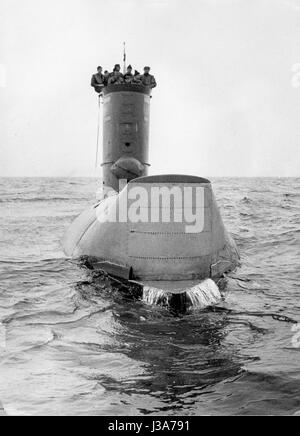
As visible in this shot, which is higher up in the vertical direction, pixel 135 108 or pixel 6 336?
pixel 135 108

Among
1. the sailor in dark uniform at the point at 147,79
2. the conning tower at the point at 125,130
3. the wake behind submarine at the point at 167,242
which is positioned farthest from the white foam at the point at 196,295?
the sailor in dark uniform at the point at 147,79

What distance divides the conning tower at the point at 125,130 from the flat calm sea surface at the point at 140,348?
3680 millimetres

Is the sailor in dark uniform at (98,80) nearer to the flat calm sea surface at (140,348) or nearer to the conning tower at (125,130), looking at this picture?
the conning tower at (125,130)

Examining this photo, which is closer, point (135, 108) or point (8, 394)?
point (8, 394)

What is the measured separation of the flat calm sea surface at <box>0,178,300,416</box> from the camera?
4.54 metres

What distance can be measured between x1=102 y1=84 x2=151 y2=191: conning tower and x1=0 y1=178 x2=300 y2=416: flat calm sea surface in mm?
3680

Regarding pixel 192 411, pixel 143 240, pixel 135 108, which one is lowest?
pixel 192 411

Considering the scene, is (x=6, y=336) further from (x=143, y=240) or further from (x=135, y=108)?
(x=135, y=108)

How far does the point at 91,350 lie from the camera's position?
5789mm

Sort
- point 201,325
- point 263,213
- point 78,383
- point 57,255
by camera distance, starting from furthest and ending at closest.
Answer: point 263,213, point 57,255, point 201,325, point 78,383

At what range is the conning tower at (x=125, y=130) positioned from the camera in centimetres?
1317

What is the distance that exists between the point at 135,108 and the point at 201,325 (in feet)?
25.7
